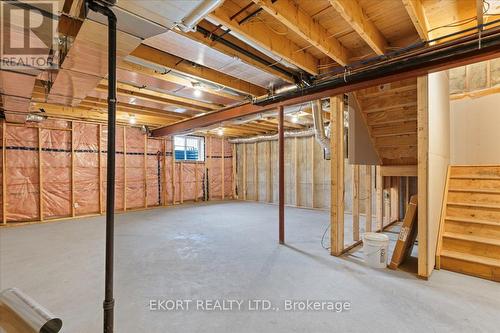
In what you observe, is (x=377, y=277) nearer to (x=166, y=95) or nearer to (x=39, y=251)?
(x=166, y=95)

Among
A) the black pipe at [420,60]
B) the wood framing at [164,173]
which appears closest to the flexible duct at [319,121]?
the black pipe at [420,60]

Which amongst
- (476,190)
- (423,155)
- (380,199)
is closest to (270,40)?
(423,155)

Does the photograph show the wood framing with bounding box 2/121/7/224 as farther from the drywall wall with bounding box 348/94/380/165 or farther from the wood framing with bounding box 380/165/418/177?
the wood framing with bounding box 380/165/418/177

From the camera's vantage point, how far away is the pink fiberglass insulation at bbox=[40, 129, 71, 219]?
18.0ft

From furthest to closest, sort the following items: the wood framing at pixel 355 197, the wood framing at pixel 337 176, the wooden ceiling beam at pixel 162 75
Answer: the wood framing at pixel 355 197 < the wood framing at pixel 337 176 < the wooden ceiling beam at pixel 162 75

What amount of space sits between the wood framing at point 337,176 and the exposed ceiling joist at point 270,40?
618mm

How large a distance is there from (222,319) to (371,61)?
2.87 meters

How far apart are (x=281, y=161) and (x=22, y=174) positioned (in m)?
5.64

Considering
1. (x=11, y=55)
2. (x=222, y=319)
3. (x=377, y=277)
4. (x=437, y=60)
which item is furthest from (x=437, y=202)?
(x=11, y=55)

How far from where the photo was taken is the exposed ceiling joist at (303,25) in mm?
1810

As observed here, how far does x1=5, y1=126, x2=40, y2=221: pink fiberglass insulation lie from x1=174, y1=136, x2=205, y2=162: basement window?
3.70 meters

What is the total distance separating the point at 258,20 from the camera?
2.16 m

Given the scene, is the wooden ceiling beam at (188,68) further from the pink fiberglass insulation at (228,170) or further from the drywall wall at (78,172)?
the pink fiberglass insulation at (228,170)

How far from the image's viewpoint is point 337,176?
3273 millimetres
